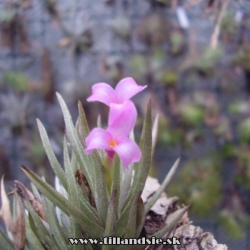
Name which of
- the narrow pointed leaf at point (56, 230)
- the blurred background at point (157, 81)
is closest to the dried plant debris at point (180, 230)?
the narrow pointed leaf at point (56, 230)

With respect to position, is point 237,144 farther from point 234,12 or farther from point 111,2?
point 111,2

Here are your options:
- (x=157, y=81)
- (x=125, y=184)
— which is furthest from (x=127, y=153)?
(x=157, y=81)

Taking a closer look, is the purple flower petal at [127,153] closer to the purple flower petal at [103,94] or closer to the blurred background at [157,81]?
the purple flower petal at [103,94]

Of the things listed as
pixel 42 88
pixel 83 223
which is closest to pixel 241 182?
pixel 42 88

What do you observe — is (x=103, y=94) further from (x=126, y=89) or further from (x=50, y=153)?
(x=50, y=153)

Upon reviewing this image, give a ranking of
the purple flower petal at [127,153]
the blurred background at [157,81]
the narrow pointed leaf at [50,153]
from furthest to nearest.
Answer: the blurred background at [157,81], the narrow pointed leaf at [50,153], the purple flower petal at [127,153]

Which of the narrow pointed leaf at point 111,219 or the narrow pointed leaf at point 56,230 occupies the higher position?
the narrow pointed leaf at point 111,219

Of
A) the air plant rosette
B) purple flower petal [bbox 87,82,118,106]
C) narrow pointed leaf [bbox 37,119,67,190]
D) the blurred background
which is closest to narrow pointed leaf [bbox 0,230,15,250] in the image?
the air plant rosette
